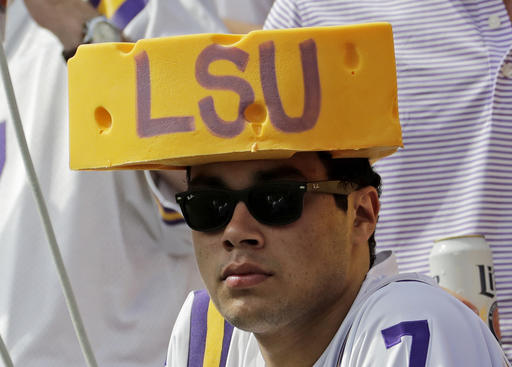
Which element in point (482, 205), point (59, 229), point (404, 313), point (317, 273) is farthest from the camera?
point (59, 229)

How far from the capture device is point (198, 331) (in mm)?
2041

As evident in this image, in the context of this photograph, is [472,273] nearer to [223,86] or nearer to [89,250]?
[223,86]

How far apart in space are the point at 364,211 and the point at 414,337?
16.1 inches

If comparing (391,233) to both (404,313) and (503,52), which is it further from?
(404,313)

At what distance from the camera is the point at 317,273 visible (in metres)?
1.73

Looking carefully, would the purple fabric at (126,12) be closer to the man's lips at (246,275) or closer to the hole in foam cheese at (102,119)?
the hole in foam cheese at (102,119)

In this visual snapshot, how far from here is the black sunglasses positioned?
170 centimetres

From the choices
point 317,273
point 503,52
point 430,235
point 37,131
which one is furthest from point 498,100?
point 37,131

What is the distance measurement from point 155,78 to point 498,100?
1.01 metres

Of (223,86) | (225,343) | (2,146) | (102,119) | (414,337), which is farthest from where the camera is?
(2,146)

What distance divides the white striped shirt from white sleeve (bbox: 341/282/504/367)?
0.62 m

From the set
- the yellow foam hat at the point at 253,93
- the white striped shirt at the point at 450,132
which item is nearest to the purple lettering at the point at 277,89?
the yellow foam hat at the point at 253,93

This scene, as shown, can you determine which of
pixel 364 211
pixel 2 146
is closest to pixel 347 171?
pixel 364 211

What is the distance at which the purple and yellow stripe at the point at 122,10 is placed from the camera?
2494mm
